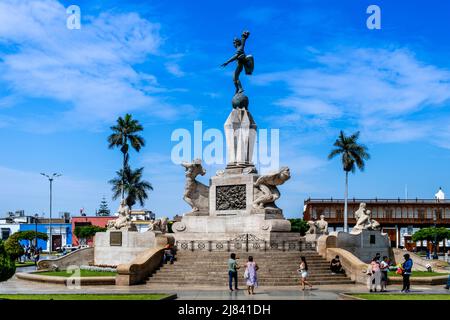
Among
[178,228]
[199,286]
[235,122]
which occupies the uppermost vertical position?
[235,122]

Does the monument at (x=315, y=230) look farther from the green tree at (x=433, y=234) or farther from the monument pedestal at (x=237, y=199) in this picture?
the green tree at (x=433, y=234)

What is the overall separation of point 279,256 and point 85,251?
15.1 metres

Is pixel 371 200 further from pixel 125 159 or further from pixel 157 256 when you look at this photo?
pixel 157 256

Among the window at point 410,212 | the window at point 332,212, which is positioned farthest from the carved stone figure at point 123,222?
the window at point 410,212

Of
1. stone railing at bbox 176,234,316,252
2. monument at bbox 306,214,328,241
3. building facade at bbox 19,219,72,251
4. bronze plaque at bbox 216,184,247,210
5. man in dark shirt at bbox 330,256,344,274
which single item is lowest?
building facade at bbox 19,219,72,251

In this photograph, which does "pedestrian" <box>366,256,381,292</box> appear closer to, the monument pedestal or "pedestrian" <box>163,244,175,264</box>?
the monument pedestal

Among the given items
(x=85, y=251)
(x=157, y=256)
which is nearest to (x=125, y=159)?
(x=85, y=251)

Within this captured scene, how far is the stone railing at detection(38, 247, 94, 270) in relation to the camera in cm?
3497

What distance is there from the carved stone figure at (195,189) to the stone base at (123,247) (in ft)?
8.32

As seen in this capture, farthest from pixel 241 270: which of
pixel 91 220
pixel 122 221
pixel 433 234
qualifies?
pixel 91 220

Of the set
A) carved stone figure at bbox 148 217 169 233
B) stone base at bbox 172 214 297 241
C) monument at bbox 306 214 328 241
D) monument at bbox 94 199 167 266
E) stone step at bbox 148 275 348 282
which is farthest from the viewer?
carved stone figure at bbox 148 217 169 233

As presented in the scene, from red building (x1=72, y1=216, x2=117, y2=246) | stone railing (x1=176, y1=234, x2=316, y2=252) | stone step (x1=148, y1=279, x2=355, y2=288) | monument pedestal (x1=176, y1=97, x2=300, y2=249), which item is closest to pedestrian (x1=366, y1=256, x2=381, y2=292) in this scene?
stone step (x1=148, y1=279, x2=355, y2=288)
